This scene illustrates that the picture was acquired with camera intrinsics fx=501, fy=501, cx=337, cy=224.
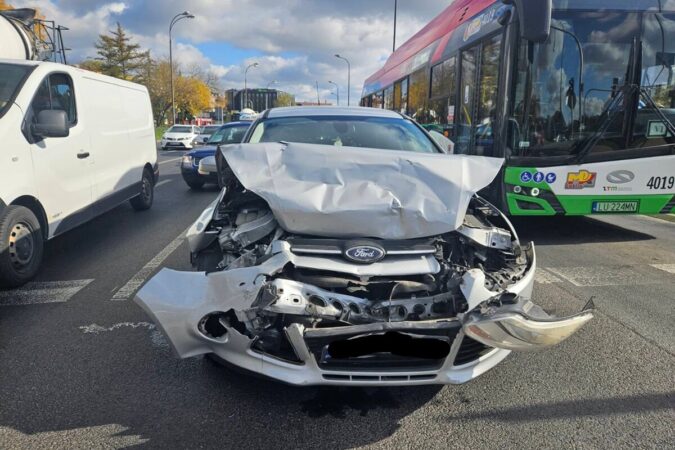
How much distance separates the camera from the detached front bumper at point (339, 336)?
2.40 metres

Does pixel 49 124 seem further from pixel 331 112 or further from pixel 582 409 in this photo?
pixel 582 409

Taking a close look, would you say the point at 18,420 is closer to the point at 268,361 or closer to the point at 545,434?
the point at 268,361

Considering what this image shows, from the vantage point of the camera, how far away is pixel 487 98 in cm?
689

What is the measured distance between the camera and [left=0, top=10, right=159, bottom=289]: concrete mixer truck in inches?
184

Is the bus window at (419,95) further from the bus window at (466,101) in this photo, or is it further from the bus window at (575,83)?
the bus window at (575,83)

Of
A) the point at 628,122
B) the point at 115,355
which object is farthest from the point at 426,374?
the point at 628,122

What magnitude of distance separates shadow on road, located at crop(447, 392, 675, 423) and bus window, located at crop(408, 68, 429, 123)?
7.74 metres

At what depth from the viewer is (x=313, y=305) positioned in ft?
8.08

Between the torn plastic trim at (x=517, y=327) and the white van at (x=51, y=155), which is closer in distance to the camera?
the torn plastic trim at (x=517, y=327)

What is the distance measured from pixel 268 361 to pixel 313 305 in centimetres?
40

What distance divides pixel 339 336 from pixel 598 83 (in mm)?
5288

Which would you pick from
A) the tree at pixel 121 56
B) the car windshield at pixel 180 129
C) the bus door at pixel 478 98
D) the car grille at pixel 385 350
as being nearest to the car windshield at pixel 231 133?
the bus door at pixel 478 98

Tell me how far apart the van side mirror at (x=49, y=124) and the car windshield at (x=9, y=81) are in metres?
0.29

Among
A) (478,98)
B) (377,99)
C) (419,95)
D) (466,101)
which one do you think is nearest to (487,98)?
(478,98)
